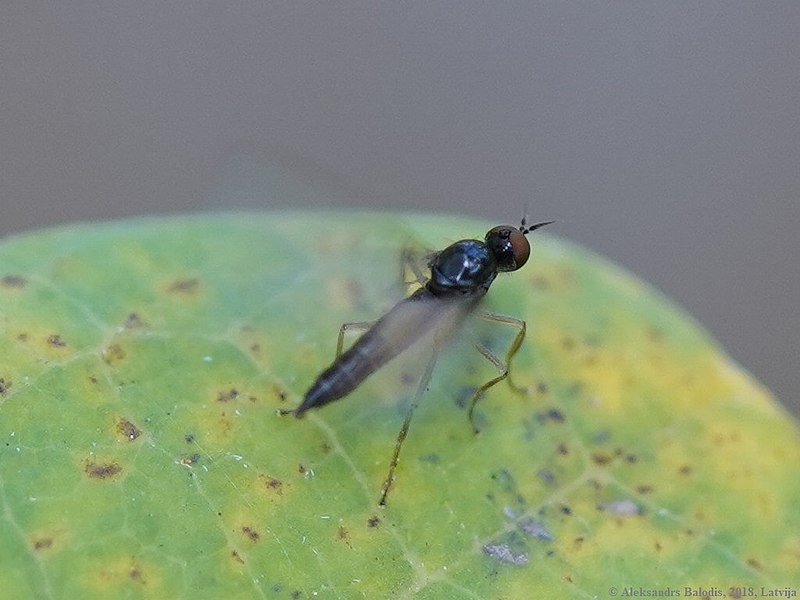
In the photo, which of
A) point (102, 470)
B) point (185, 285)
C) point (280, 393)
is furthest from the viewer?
point (185, 285)

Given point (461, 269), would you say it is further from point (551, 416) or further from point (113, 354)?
point (113, 354)

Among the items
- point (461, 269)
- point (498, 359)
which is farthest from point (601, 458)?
point (461, 269)

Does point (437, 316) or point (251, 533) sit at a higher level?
point (437, 316)

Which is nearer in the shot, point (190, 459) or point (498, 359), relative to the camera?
point (190, 459)

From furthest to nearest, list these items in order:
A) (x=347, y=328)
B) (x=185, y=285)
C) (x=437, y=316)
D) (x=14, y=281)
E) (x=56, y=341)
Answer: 1. (x=437, y=316)
2. (x=347, y=328)
3. (x=185, y=285)
4. (x=14, y=281)
5. (x=56, y=341)

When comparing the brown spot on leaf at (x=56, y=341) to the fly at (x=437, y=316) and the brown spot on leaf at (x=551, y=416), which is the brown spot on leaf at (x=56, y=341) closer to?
the fly at (x=437, y=316)

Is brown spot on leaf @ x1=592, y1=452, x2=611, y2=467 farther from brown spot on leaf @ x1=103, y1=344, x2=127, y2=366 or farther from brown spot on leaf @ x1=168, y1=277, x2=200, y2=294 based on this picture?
brown spot on leaf @ x1=103, y1=344, x2=127, y2=366

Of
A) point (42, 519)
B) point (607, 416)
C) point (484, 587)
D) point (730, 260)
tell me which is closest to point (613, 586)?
point (484, 587)

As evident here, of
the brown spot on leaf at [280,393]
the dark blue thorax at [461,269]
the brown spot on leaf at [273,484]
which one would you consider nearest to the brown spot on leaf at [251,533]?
the brown spot on leaf at [273,484]

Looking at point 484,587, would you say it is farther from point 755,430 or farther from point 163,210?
point 163,210
